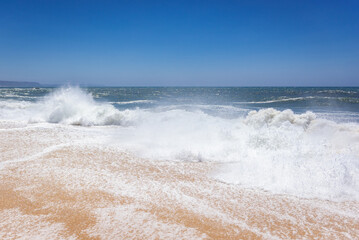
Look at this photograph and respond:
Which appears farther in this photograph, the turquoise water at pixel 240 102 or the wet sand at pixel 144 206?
the turquoise water at pixel 240 102

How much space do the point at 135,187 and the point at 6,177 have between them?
220cm

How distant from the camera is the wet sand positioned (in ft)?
9.18

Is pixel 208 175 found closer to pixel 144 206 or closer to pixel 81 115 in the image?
pixel 144 206

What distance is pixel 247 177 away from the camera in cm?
439

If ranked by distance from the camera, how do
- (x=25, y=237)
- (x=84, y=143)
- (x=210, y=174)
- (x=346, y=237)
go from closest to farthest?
(x=25, y=237)
(x=346, y=237)
(x=210, y=174)
(x=84, y=143)

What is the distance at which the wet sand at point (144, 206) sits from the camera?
9.18 ft

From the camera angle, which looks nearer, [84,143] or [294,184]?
[294,184]

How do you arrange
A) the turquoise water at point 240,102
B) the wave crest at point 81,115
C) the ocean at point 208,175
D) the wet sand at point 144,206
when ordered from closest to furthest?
the wet sand at point 144,206 → the ocean at point 208,175 → the wave crest at point 81,115 → the turquoise water at point 240,102

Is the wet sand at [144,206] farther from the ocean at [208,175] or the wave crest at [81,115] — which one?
the wave crest at [81,115]

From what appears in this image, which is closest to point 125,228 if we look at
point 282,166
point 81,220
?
point 81,220

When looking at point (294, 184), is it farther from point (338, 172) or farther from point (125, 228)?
point (125, 228)

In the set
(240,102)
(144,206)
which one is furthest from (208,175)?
(240,102)

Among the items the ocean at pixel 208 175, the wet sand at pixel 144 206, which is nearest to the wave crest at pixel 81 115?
the ocean at pixel 208 175

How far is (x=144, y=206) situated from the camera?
3299mm
